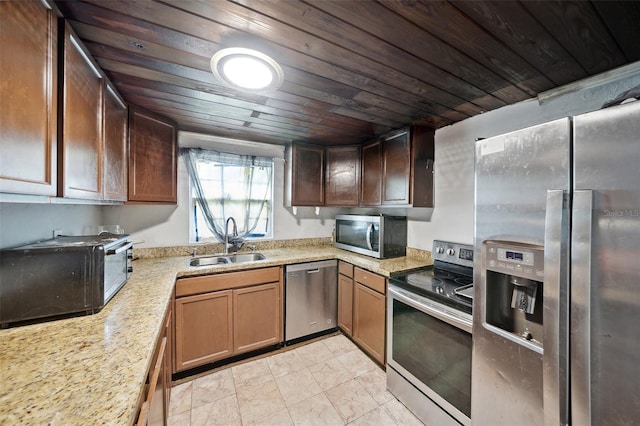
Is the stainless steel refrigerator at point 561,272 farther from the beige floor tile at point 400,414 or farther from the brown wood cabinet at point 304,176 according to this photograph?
the brown wood cabinet at point 304,176

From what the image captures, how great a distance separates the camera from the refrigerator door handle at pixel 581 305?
810 mm

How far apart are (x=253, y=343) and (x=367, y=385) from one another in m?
1.07

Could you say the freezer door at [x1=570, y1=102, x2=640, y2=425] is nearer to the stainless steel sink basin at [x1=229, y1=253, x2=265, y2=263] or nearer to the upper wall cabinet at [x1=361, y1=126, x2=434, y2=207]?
the upper wall cabinet at [x1=361, y1=126, x2=434, y2=207]

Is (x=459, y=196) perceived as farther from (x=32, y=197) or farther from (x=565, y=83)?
(x=32, y=197)

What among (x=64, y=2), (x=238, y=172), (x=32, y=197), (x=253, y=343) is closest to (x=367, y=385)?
(x=253, y=343)

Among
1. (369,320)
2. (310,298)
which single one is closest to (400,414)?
(369,320)

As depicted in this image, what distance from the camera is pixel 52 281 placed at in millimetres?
1084

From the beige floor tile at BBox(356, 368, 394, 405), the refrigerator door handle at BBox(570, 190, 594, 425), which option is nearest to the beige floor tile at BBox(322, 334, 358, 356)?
the beige floor tile at BBox(356, 368, 394, 405)

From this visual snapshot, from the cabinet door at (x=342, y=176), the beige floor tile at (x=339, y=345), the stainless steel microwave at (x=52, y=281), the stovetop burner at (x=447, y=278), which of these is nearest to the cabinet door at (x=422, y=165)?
the stovetop burner at (x=447, y=278)

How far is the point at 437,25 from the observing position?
3.32ft

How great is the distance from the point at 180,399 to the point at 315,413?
101 cm

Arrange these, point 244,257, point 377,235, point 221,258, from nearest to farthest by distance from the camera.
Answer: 1. point 377,235
2. point 221,258
3. point 244,257

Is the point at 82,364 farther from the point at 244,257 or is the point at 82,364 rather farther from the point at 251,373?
the point at 244,257

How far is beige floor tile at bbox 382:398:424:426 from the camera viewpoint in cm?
159
